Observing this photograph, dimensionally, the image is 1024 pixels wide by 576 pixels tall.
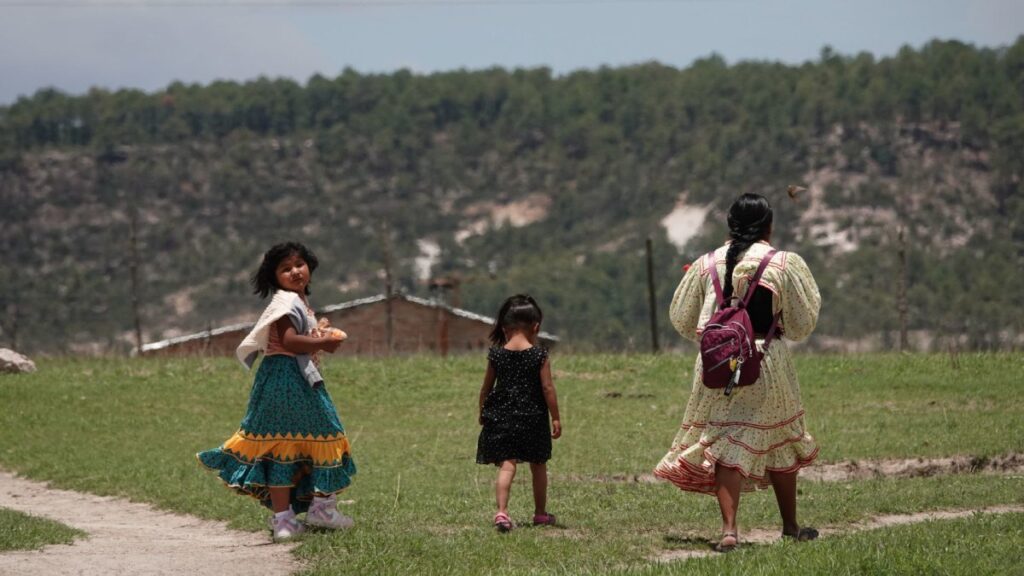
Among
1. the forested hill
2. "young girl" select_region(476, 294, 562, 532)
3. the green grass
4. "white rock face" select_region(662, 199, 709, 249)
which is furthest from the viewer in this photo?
"white rock face" select_region(662, 199, 709, 249)

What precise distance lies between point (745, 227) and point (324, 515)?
123 inches

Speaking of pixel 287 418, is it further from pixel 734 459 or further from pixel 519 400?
pixel 734 459

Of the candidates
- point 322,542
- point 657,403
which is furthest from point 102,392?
point 322,542

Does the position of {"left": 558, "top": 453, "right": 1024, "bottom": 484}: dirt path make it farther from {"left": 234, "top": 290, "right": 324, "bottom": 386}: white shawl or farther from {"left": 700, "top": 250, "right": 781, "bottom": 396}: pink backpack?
{"left": 700, "top": 250, "right": 781, "bottom": 396}: pink backpack

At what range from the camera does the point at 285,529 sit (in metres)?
9.57

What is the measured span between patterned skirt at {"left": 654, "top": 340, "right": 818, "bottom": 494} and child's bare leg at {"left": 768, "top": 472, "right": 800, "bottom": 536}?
0.20 feet

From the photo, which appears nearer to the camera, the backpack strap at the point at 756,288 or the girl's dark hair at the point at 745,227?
the backpack strap at the point at 756,288

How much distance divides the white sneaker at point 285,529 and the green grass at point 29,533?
Result: 1.47m

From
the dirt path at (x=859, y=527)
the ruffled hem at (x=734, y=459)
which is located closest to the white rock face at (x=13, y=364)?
the dirt path at (x=859, y=527)

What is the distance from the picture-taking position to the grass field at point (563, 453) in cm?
864

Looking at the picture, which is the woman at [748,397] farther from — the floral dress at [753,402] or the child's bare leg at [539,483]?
the child's bare leg at [539,483]

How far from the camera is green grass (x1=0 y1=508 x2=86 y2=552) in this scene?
31.6 feet

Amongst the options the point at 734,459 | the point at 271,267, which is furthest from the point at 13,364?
the point at 734,459

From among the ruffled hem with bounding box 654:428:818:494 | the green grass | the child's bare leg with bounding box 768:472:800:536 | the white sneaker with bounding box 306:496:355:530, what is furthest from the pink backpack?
the green grass
